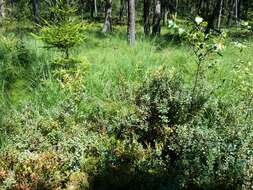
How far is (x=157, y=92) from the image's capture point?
5941 millimetres

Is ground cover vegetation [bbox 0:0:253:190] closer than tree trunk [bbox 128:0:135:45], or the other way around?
ground cover vegetation [bbox 0:0:253:190]

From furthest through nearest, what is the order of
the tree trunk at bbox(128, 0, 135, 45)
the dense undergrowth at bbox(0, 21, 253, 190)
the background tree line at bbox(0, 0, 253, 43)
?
the background tree line at bbox(0, 0, 253, 43), the tree trunk at bbox(128, 0, 135, 45), the dense undergrowth at bbox(0, 21, 253, 190)

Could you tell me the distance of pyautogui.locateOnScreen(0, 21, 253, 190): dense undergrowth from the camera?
4.66m

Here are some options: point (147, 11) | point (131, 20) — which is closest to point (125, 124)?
point (131, 20)

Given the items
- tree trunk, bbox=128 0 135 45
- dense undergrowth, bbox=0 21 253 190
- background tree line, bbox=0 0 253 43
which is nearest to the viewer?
dense undergrowth, bbox=0 21 253 190

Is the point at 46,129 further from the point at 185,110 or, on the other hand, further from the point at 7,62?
the point at 7,62

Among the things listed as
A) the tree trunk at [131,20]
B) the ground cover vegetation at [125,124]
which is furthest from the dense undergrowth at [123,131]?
the tree trunk at [131,20]

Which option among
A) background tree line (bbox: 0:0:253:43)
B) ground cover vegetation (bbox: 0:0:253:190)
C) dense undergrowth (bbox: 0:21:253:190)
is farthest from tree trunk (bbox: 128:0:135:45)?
dense undergrowth (bbox: 0:21:253:190)

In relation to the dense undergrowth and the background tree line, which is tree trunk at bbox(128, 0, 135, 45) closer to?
the background tree line

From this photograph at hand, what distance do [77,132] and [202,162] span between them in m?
1.96

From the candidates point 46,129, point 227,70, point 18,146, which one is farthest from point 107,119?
point 227,70

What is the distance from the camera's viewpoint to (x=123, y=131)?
18.4 feet

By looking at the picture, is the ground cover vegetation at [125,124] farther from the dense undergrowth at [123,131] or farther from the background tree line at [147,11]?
the background tree line at [147,11]

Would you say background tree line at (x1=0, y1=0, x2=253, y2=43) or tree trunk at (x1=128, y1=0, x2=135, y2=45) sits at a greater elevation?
tree trunk at (x1=128, y1=0, x2=135, y2=45)
